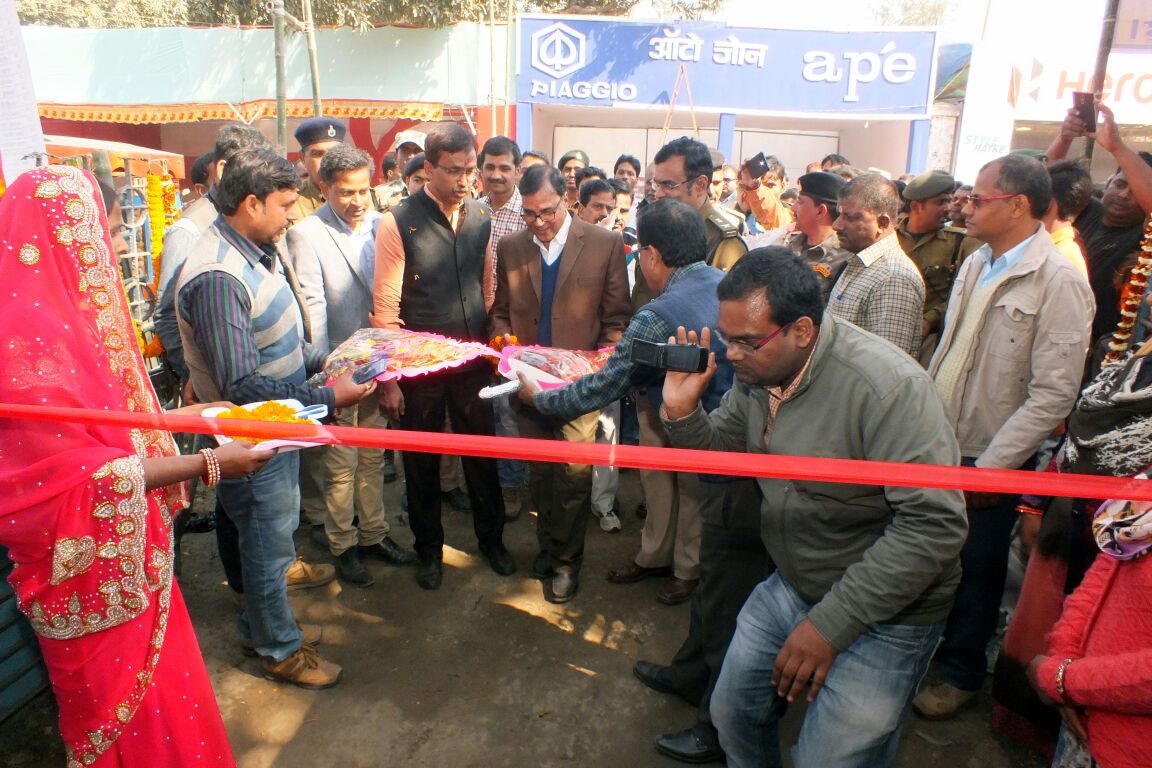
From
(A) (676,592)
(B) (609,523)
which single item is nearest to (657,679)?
(A) (676,592)

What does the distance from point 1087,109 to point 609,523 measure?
3312mm

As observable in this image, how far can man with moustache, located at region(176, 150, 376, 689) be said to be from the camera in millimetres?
2465

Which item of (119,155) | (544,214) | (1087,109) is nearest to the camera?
(1087,109)

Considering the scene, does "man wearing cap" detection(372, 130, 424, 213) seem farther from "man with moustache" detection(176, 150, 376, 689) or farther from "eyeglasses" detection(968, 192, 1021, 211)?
"eyeglasses" detection(968, 192, 1021, 211)

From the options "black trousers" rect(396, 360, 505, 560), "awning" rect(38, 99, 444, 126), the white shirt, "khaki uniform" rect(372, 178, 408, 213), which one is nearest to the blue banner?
"awning" rect(38, 99, 444, 126)

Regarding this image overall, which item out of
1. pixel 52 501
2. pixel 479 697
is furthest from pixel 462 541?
pixel 52 501

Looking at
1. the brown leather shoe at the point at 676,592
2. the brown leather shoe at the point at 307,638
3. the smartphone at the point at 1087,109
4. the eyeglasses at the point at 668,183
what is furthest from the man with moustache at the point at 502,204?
the smartphone at the point at 1087,109

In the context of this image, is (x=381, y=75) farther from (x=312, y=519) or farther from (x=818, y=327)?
(x=818, y=327)

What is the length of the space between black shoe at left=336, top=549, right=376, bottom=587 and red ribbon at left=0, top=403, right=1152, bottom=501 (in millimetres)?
1943

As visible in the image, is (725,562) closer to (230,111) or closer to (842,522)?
(842,522)

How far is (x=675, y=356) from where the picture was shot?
212 cm

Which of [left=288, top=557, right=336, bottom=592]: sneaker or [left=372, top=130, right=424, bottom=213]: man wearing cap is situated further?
[left=372, top=130, right=424, bottom=213]: man wearing cap

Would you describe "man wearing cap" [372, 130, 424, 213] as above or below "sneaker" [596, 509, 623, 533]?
above

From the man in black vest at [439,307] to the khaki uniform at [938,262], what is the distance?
8.16 feet
